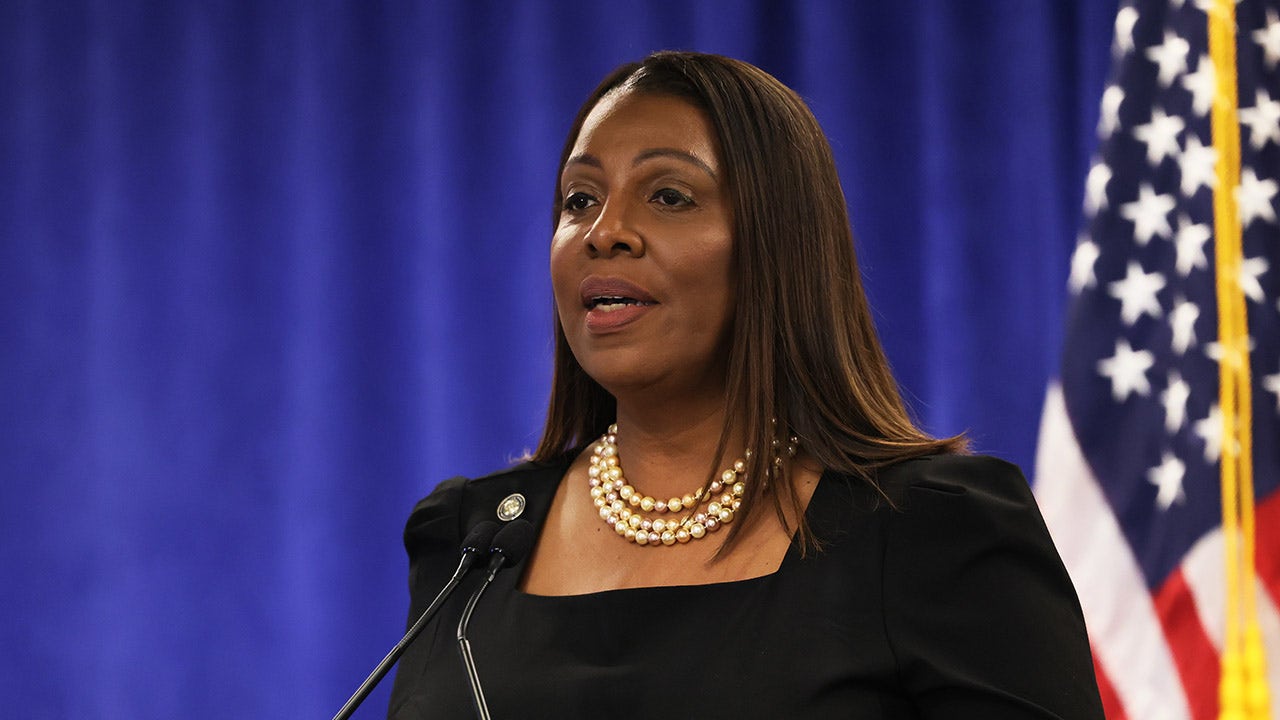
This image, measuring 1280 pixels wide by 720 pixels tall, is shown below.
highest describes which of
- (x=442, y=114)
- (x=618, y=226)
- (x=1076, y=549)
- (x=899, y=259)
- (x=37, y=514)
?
(x=442, y=114)

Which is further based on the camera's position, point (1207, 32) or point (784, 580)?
point (1207, 32)

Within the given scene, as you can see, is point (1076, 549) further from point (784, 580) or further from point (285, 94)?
point (285, 94)

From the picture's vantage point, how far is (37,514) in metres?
2.80

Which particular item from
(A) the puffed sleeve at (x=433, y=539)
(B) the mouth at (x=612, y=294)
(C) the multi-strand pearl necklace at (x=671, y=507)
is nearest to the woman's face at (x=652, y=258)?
(B) the mouth at (x=612, y=294)

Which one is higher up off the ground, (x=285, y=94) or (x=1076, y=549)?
(x=285, y=94)

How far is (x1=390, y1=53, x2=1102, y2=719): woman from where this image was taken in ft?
4.04

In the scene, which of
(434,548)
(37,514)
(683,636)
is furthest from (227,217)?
(683,636)

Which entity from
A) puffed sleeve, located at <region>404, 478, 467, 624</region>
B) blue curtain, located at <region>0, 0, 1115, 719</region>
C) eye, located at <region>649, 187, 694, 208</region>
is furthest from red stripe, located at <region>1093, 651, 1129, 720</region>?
eye, located at <region>649, 187, 694, 208</region>

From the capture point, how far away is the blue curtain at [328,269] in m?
2.78

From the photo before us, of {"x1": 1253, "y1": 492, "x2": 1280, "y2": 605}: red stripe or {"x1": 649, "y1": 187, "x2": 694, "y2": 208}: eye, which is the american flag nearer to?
{"x1": 1253, "y1": 492, "x2": 1280, "y2": 605}: red stripe

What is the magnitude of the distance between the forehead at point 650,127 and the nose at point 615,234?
82mm

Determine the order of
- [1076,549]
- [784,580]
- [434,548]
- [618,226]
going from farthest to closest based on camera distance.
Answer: [1076,549]
[434,548]
[618,226]
[784,580]

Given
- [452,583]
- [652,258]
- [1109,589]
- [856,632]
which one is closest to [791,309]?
[652,258]

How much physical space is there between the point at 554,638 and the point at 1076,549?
158 cm
